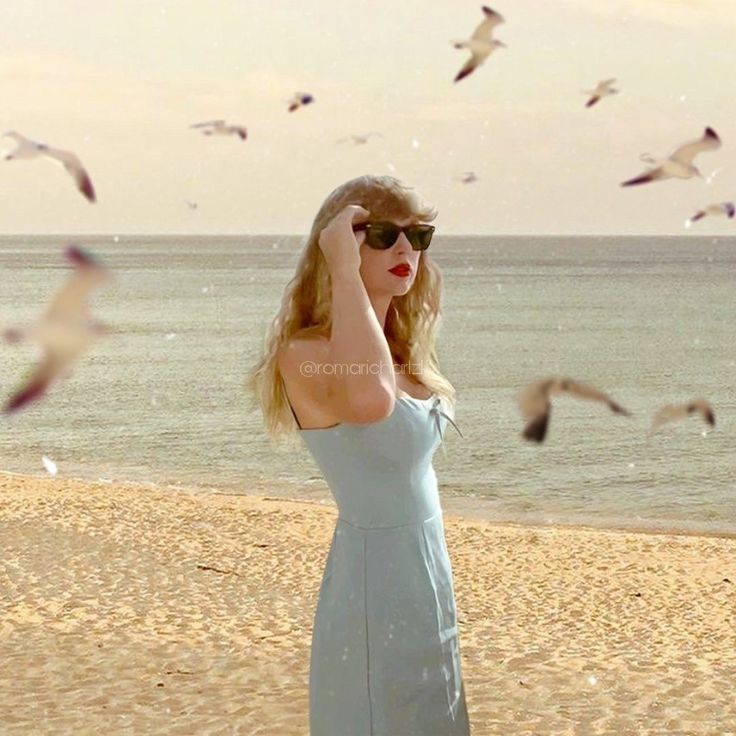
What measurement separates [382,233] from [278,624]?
8101mm

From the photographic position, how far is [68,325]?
1235mm

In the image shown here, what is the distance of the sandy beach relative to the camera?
26.9 ft

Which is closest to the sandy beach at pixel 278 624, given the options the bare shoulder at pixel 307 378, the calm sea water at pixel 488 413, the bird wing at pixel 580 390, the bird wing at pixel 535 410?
the calm sea water at pixel 488 413

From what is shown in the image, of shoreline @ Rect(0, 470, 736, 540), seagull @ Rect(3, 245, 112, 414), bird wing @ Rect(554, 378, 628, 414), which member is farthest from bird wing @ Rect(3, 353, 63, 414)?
shoreline @ Rect(0, 470, 736, 540)

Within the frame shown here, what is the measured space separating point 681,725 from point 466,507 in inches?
549

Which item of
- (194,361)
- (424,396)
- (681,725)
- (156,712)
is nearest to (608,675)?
(681,725)

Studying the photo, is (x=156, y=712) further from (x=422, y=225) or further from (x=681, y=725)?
(x=422, y=225)

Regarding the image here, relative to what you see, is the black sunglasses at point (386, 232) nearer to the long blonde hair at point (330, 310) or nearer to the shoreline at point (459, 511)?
the long blonde hair at point (330, 310)

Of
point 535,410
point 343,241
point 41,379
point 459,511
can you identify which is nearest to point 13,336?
point 41,379

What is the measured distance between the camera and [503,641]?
404 inches

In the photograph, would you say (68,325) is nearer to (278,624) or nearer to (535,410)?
(535,410)

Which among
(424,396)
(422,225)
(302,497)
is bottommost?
(302,497)

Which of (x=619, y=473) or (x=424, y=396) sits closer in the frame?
(x=424, y=396)

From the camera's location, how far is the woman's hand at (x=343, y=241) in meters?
3.11
